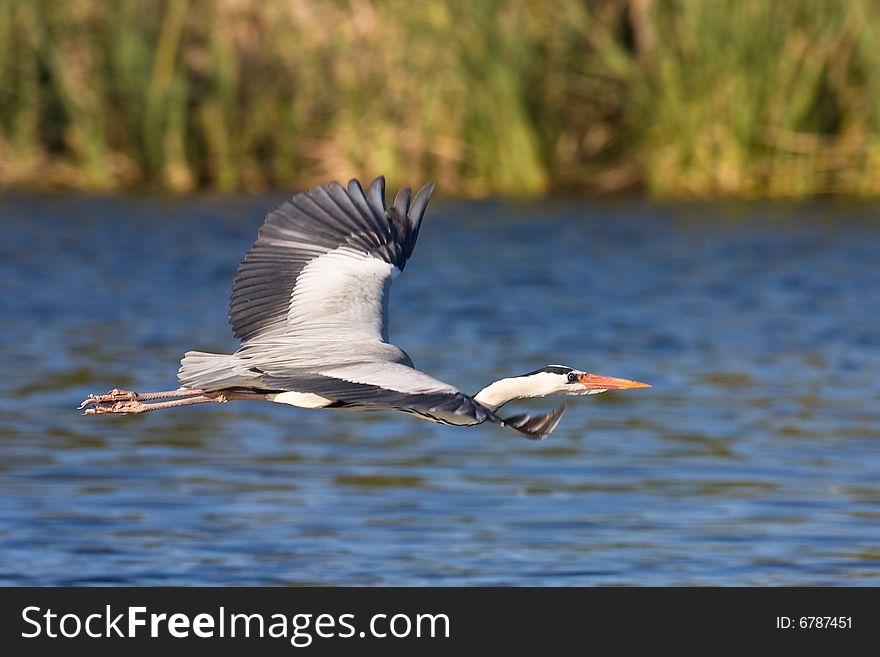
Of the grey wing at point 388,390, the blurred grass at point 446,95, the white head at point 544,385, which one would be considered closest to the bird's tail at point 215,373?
the grey wing at point 388,390

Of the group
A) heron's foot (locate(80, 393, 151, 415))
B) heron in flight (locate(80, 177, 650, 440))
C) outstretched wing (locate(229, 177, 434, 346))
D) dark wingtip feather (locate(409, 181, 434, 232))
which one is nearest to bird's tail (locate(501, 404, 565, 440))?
heron in flight (locate(80, 177, 650, 440))

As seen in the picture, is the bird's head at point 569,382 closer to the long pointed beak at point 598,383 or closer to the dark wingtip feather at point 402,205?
the long pointed beak at point 598,383

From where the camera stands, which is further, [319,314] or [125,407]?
[125,407]

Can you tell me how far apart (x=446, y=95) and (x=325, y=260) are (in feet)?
47.3

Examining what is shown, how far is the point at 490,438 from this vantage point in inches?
418

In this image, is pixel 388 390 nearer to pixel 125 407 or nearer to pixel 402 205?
pixel 402 205

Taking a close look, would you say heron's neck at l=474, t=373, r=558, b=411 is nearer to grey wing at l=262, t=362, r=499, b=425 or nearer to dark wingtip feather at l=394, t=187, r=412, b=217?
grey wing at l=262, t=362, r=499, b=425

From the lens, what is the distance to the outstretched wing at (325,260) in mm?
7004

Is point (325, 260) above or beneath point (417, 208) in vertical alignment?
beneath

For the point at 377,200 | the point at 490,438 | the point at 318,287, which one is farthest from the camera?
the point at 490,438

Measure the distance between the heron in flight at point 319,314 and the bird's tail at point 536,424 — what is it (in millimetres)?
696

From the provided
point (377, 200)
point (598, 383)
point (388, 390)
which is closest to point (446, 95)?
point (377, 200)

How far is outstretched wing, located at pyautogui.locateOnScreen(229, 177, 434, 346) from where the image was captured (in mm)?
7004

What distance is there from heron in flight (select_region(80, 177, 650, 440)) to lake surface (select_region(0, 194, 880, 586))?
3.68 ft
